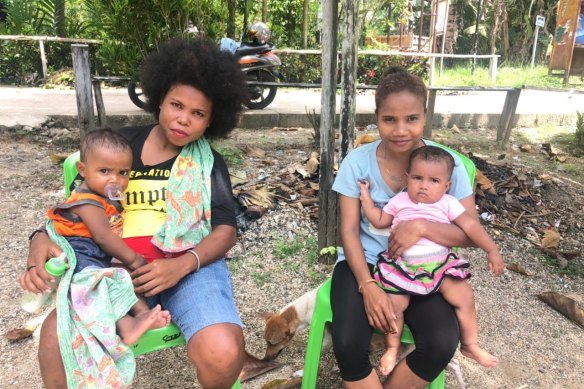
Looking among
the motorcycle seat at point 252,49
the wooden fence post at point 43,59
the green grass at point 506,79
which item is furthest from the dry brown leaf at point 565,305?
the wooden fence post at point 43,59

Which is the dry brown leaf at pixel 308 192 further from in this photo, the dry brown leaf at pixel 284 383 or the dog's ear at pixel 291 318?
the dry brown leaf at pixel 284 383

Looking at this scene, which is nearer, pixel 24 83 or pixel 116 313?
pixel 116 313

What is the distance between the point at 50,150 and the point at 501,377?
4.78 meters

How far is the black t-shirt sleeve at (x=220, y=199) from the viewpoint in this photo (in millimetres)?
1891

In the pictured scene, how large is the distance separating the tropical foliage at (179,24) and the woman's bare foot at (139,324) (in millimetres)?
3431

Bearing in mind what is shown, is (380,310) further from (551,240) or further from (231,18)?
(231,18)

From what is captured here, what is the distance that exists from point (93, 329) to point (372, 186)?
118 centimetres

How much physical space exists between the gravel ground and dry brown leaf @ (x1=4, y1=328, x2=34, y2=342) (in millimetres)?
25

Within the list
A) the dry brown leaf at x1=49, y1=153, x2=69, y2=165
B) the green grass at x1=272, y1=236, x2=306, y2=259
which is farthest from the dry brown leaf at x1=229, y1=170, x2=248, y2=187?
the dry brown leaf at x1=49, y1=153, x2=69, y2=165

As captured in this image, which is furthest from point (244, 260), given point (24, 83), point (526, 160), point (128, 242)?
point (24, 83)

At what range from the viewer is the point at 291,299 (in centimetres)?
279

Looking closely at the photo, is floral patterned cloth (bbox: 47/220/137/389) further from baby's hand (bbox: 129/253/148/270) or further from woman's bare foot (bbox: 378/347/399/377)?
woman's bare foot (bbox: 378/347/399/377)

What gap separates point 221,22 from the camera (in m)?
5.28

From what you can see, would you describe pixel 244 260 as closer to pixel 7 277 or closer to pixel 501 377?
pixel 7 277
